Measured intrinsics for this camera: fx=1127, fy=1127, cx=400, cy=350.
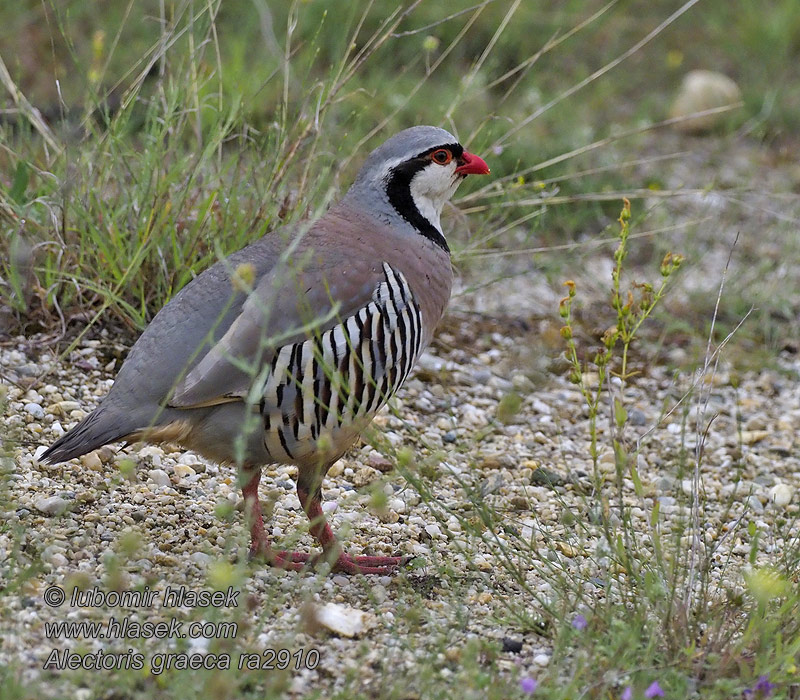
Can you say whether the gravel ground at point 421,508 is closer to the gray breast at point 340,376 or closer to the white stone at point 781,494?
the white stone at point 781,494

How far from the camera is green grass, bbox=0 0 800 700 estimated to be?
3055mm

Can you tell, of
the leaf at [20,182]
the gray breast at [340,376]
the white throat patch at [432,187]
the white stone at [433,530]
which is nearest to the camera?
the gray breast at [340,376]

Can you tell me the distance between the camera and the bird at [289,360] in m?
3.63

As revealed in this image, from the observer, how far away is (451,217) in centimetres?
566

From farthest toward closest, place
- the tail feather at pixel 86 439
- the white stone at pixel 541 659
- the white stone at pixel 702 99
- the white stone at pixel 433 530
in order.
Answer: the white stone at pixel 702 99 < the white stone at pixel 433 530 < the tail feather at pixel 86 439 < the white stone at pixel 541 659

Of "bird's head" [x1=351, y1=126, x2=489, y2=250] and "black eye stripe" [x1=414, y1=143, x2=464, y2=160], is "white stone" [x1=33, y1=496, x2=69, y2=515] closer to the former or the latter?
"bird's head" [x1=351, y1=126, x2=489, y2=250]

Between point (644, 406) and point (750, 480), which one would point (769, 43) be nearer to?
point (644, 406)

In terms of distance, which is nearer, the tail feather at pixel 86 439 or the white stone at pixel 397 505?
the tail feather at pixel 86 439

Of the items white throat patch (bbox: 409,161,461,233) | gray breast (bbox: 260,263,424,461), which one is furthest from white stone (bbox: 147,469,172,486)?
white throat patch (bbox: 409,161,461,233)

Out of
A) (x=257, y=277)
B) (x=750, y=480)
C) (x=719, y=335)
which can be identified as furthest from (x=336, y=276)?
(x=719, y=335)

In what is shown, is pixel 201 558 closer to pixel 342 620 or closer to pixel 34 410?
pixel 342 620

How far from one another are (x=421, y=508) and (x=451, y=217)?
1780mm

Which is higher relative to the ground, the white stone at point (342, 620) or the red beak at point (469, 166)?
the red beak at point (469, 166)

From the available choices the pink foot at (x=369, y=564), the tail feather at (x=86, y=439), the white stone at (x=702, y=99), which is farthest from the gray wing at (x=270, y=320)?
the white stone at (x=702, y=99)
